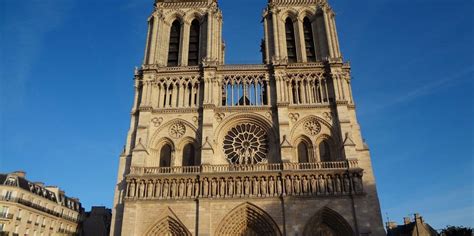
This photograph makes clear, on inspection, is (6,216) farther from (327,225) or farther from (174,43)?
(327,225)

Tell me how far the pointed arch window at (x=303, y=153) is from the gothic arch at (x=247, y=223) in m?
4.94

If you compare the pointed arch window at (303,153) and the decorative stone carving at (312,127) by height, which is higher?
the decorative stone carving at (312,127)

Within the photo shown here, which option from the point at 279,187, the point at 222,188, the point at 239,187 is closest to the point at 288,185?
the point at 279,187

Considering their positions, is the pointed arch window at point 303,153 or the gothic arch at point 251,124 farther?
the gothic arch at point 251,124

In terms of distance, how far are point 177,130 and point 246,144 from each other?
4859 mm

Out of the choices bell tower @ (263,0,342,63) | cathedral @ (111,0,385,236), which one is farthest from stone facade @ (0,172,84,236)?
bell tower @ (263,0,342,63)

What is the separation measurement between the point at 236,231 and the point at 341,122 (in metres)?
9.86

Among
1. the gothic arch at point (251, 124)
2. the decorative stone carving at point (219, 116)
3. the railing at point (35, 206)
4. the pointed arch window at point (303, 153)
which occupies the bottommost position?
the railing at point (35, 206)

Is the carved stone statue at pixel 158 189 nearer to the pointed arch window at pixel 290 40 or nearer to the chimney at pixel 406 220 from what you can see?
the pointed arch window at pixel 290 40

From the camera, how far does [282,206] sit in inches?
869

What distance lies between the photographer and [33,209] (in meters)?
28.5

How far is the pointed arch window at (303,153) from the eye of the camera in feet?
82.2

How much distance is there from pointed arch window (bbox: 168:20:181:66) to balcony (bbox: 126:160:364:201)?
1029 cm

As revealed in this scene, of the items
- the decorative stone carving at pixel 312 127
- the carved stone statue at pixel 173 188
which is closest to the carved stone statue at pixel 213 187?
the carved stone statue at pixel 173 188
